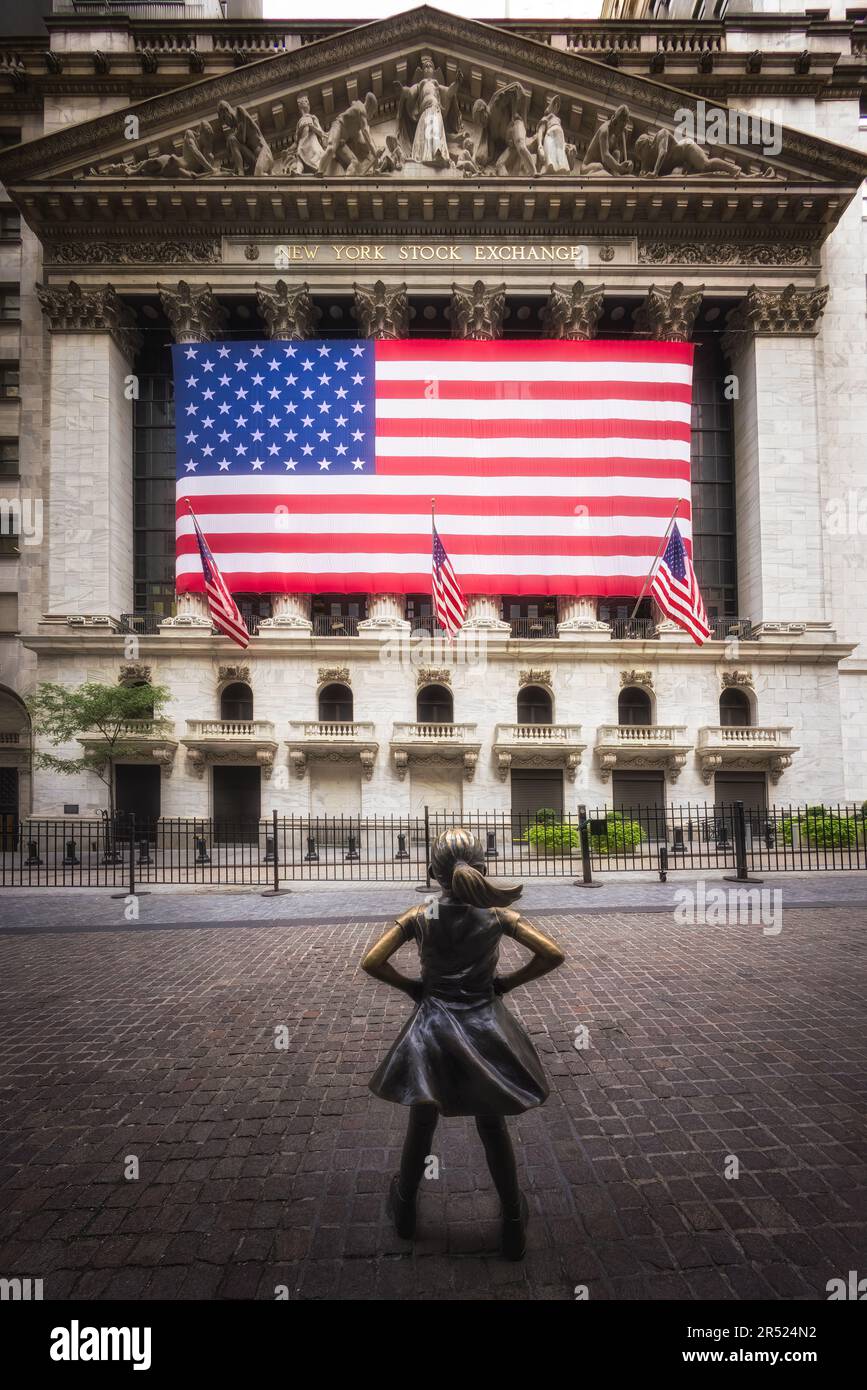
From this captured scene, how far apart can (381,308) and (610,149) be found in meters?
10.5

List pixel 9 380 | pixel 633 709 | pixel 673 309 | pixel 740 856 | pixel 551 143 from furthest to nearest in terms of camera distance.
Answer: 1. pixel 9 380
2. pixel 673 309
3. pixel 633 709
4. pixel 551 143
5. pixel 740 856

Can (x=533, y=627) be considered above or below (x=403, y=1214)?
above

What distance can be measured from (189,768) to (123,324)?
1780 cm

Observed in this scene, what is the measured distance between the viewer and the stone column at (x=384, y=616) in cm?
2178

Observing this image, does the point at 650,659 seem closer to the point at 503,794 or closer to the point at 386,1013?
the point at 503,794

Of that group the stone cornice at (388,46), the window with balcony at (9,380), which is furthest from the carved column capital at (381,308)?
the window with balcony at (9,380)

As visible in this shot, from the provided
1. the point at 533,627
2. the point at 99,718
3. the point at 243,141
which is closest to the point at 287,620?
the point at 99,718

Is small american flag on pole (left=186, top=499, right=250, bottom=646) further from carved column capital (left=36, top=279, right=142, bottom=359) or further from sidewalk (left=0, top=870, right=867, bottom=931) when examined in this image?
carved column capital (left=36, top=279, right=142, bottom=359)

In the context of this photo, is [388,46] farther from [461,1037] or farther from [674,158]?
[461,1037]

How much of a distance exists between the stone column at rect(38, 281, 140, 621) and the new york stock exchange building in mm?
118

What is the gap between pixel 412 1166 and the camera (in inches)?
116

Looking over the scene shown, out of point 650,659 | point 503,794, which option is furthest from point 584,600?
point 503,794

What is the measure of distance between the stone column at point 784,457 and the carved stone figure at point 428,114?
13024 millimetres
